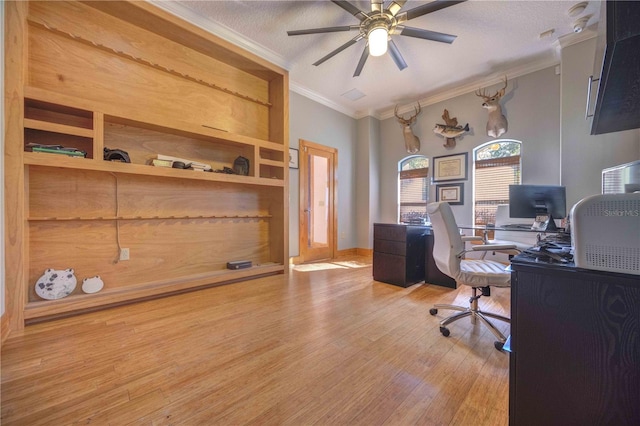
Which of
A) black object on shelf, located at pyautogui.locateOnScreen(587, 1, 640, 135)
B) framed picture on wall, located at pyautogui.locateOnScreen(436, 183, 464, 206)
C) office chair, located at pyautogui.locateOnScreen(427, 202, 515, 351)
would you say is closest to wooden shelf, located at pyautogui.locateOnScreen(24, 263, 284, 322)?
office chair, located at pyautogui.locateOnScreen(427, 202, 515, 351)

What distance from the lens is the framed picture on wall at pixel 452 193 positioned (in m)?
4.45

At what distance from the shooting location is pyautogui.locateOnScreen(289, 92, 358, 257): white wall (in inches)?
172

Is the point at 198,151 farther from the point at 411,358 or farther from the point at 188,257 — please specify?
the point at 411,358

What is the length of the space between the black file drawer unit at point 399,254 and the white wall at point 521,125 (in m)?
1.81

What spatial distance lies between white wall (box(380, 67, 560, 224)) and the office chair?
270 cm

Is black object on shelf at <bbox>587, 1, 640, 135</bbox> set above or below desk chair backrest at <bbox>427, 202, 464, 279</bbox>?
above

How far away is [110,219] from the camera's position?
2.47 meters

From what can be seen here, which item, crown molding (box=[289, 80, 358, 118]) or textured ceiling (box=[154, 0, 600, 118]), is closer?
textured ceiling (box=[154, 0, 600, 118])

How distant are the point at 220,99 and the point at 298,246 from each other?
257 cm

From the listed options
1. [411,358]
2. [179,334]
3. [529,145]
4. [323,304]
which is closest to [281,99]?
[323,304]

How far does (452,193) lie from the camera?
4539 millimetres

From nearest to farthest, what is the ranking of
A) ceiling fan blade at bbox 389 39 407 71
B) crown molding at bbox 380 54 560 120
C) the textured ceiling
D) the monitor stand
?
the monitor stand, the textured ceiling, ceiling fan blade at bbox 389 39 407 71, crown molding at bbox 380 54 560 120

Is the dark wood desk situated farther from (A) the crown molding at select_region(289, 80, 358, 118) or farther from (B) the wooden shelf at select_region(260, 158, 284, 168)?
(A) the crown molding at select_region(289, 80, 358, 118)

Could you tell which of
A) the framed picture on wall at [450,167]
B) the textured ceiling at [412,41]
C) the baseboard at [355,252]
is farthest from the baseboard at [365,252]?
the textured ceiling at [412,41]
